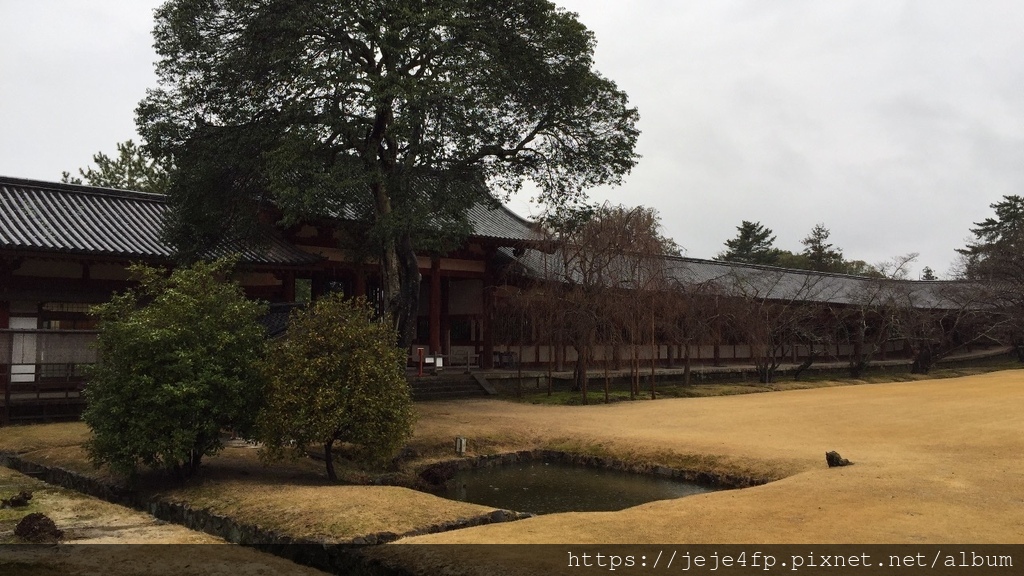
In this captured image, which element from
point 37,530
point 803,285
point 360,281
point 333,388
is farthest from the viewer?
point 803,285

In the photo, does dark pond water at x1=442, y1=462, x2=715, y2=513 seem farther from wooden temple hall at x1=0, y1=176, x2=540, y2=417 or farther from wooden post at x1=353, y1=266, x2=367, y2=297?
wooden post at x1=353, y1=266, x2=367, y2=297

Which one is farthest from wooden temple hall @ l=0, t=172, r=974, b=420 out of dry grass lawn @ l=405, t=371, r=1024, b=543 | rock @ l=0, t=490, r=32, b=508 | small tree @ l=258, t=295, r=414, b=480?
rock @ l=0, t=490, r=32, b=508

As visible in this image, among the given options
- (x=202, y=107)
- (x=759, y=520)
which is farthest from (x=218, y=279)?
(x=759, y=520)

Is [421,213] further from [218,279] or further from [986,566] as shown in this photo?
[986,566]

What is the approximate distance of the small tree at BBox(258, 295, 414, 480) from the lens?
36.9ft

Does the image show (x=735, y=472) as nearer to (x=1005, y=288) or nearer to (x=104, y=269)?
(x=104, y=269)

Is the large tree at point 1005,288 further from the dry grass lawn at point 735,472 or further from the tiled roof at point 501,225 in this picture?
the tiled roof at point 501,225

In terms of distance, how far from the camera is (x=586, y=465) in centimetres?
1550

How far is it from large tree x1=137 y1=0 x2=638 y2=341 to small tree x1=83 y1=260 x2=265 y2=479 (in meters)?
5.39

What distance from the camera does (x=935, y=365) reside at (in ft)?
135

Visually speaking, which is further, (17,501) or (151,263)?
(151,263)

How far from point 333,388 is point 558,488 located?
4.44 metres

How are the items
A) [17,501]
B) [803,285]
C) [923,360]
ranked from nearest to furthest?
[17,501]
[803,285]
[923,360]

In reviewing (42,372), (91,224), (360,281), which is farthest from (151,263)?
(360,281)
